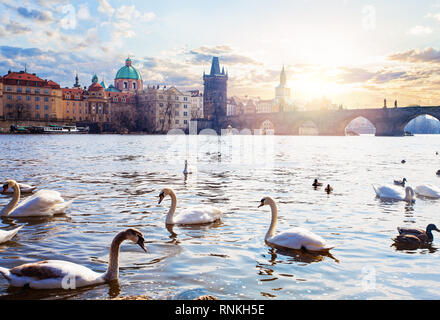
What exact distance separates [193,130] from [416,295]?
126m

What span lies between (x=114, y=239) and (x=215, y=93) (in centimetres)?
13836

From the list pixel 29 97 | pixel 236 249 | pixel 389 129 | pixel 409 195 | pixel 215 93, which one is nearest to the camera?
pixel 236 249

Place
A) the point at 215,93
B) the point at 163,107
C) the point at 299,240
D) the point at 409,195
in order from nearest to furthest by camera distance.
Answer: the point at 299,240 → the point at 409,195 → the point at 163,107 → the point at 215,93

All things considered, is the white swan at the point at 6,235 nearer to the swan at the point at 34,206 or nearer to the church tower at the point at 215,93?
the swan at the point at 34,206

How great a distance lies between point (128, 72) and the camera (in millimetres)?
135500

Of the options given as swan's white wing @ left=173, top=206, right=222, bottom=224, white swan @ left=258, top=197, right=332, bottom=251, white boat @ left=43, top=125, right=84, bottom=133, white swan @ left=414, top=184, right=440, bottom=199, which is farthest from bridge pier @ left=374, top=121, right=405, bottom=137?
white swan @ left=258, top=197, right=332, bottom=251

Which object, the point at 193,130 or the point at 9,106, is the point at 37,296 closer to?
the point at 9,106

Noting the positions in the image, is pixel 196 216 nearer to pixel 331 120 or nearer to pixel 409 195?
pixel 409 195

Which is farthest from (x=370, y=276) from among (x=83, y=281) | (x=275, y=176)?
(x=275, y=176)

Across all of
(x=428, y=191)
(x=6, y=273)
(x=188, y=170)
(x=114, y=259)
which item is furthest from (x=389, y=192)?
(x=6, y=273)

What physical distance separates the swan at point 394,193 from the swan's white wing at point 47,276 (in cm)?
860

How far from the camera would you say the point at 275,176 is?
16500 millimetres
